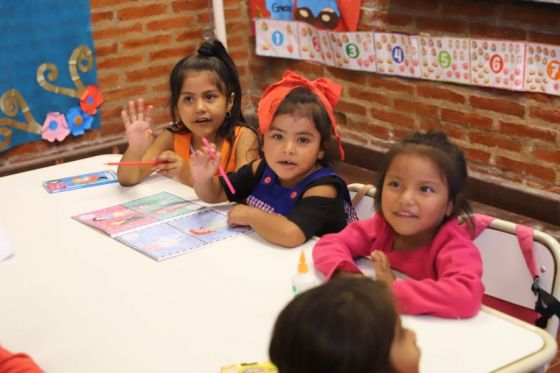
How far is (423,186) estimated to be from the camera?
172 centimetres

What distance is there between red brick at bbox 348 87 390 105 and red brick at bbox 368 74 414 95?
4 centimetres

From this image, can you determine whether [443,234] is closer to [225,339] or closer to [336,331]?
[225,339]

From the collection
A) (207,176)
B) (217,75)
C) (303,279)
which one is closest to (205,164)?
(207,176)

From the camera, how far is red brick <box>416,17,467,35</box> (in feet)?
12.6

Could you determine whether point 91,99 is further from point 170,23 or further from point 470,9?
point 470,9

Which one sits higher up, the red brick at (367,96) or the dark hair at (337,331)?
the dark hair at (337,331)

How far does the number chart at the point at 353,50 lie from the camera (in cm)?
431

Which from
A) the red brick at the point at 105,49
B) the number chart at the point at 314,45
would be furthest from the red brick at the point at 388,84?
the red brick at the point at 105,49

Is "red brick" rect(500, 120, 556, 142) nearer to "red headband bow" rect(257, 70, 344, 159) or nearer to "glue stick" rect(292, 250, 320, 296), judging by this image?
"red headband bow" rect(257, 70, 344, 159)

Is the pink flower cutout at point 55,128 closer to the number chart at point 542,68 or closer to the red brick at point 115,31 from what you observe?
the red brick at point 115,31

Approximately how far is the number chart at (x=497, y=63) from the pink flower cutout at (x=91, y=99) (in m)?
1.95

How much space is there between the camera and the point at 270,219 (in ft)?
6.48

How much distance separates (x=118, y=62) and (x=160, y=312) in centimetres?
316

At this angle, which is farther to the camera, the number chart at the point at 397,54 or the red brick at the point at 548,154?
the number chart at the point at 397,54
